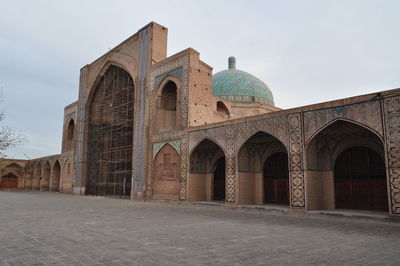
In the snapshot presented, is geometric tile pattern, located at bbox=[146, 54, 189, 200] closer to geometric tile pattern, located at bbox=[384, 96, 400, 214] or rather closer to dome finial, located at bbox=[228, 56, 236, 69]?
geometric tile pattern, located at bbox=[384, 96, 400, 214]

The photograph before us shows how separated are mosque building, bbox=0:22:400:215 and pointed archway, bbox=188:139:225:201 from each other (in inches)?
1.9

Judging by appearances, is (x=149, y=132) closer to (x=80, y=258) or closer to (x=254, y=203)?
(x=254, y=203)

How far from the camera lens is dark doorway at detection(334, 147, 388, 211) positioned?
10172mm

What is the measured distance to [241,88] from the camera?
2391cm

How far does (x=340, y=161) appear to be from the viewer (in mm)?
11078

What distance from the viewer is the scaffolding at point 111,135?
20.2 meters

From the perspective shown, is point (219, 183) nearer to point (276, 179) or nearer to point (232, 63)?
point (276, 179)

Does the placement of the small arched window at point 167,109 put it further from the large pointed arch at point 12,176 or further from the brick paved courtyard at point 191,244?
the large pointed arch at point 12,176

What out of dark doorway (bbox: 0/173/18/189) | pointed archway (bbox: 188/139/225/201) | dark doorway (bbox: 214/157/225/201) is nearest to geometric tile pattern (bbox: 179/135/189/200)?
pointed archway (bbox: 188/139/225/201)

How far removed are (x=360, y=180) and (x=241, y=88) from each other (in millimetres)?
14311

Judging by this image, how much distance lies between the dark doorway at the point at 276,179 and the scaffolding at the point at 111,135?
9020 mm

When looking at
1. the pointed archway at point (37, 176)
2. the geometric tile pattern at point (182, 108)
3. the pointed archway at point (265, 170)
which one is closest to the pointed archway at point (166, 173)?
the geometric tile pattern at point (182, 108)

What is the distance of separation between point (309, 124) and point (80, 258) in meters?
7.71

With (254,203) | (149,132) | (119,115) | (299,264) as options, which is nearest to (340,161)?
(254,203)
